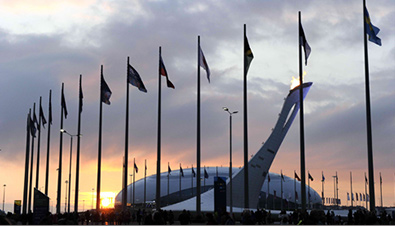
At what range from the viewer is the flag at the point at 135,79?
4856 centimetres

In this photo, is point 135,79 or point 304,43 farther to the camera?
point 135,79

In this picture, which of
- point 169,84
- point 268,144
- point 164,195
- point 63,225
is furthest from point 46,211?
point 164,195

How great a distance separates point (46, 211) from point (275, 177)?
117m

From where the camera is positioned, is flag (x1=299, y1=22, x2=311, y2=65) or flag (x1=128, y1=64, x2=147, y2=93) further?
flag (x1=128, y1=64, x2=147, y2=93)

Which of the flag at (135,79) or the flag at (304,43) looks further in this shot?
the flag at (135,79)

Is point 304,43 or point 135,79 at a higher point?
point 304,43

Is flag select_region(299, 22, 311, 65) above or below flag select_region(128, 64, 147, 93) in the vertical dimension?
above

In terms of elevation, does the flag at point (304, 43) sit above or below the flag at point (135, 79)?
above

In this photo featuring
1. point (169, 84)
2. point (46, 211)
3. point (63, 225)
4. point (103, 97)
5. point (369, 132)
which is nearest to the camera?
point (63, 225)

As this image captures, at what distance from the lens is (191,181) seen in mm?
151750

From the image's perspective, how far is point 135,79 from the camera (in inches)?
1930

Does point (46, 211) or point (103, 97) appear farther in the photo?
point (103, 97)

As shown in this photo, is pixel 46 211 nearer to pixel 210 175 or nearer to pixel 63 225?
pixel 63 225

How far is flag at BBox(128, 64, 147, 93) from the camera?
4856cm
